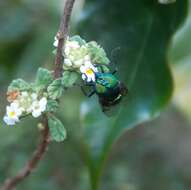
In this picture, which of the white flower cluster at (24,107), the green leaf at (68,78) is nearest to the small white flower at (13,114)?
the white flower cluster at (24,107)

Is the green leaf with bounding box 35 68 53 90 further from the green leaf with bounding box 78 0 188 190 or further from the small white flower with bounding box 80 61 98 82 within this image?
the green leaf with bounding box 78 0 188 190

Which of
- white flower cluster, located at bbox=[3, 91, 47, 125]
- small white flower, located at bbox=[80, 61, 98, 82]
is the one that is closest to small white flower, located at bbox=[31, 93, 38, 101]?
white flower cluster, located at bbox=[3, 91, 47, 125]

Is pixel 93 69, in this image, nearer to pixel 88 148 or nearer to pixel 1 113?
pixel 88 148

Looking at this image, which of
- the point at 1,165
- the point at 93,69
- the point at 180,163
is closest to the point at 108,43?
the point at 93,69

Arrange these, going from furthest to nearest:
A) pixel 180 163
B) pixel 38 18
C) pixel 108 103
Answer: pixel 180 163 → pixel 38 18 → pixel 108 103

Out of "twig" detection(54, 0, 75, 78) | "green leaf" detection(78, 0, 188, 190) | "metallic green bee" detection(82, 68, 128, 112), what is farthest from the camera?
"green leaf" detection(78, 0, 188, 190)

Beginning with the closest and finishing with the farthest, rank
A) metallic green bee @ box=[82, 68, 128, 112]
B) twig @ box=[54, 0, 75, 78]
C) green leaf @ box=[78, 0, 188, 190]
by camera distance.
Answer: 1. twig @ box=[54, 0, 75, 78]
2. metallic green bee @ box=[82, 68, 128, 112]
3. green leaf @ box=[78, 0, 188, 190]

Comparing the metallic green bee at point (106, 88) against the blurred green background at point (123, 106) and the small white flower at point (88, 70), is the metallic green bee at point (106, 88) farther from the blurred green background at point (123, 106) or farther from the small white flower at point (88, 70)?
the blurred green background at point (123, 106)
